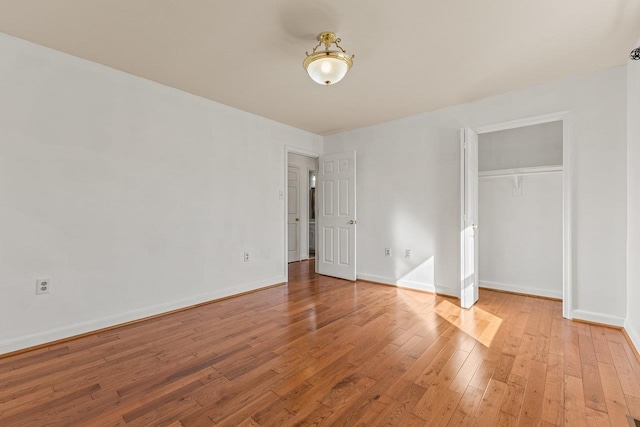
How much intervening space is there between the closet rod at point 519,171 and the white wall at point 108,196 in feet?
11.4

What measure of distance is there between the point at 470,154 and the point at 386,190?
1363 mm

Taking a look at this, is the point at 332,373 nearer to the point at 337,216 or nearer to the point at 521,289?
the point at 337,216

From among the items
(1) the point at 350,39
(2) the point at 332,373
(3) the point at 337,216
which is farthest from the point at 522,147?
(2) the point at 332,373

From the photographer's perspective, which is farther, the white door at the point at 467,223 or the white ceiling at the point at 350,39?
the white door at the point at 467,223

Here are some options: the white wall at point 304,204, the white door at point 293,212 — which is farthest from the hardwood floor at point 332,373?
the white wall at point 304,204

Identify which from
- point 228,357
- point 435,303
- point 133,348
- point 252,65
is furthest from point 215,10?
point 435,303

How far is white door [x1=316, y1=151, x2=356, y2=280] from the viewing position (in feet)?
16.0

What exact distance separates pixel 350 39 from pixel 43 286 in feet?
11.0

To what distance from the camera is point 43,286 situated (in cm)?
252

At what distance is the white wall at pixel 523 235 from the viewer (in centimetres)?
385

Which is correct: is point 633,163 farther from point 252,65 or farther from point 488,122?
point 252,65

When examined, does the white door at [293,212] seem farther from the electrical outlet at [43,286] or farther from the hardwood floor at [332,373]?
Answer: the electrical outlet at [43,286]

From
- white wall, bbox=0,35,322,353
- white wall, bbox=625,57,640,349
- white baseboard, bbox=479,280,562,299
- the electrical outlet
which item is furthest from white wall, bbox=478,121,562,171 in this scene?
the electrical outlet

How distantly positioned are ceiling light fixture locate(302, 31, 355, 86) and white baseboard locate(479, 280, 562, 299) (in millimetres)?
3711
